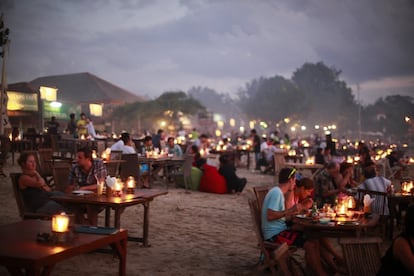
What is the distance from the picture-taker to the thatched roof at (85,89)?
36.2 m

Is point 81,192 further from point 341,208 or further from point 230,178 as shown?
point 230,178

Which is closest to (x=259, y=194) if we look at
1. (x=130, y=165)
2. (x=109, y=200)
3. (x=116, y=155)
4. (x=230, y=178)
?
(x=109, y=200)

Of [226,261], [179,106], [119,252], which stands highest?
[179,106]

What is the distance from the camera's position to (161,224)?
9391 mm

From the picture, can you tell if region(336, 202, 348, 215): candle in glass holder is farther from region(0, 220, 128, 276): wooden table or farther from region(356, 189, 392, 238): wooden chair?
region(0, 220, 128, 276): wooden table

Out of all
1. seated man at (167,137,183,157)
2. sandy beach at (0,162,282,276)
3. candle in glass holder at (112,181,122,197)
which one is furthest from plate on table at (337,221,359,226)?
seated man at (167,137,183,157)

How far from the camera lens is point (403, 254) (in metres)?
3.54

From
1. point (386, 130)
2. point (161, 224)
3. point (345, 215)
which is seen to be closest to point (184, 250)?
point (161, 224)

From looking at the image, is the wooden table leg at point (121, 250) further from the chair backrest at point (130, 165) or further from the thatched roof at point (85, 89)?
the thatched roof at point (85, 89)

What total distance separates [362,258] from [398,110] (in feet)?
226

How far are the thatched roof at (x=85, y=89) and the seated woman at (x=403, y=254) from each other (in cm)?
3265

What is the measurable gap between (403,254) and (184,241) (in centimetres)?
498

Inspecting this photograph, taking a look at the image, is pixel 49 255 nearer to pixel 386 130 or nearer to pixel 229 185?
pixel 229 185

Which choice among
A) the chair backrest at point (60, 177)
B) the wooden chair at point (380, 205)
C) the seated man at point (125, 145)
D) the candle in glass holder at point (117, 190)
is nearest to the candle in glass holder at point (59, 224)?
the candle in glass holder at point (117, 190)
